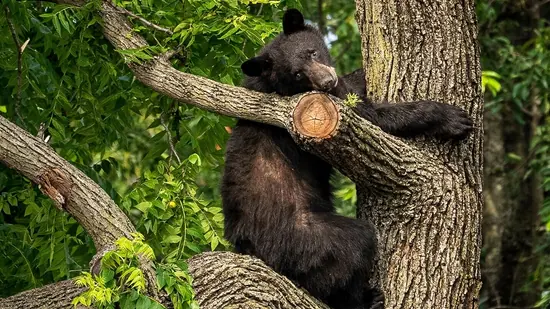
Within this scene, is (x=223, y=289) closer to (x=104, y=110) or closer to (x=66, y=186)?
(x=66, y=186)

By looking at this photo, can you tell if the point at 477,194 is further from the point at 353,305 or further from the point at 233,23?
the point at 233,23

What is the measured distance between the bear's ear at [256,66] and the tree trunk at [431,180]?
0.79 metres

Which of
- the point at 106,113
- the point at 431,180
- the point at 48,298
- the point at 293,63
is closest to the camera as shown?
the point at 48,298

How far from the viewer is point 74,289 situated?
189 inches

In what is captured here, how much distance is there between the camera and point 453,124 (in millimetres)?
5242

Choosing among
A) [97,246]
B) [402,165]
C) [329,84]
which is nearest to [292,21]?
[329,84]

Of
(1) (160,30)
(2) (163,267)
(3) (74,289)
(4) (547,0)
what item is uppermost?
(4) (547,0)

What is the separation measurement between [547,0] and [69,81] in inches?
264

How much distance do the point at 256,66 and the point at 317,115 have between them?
4.95 ft

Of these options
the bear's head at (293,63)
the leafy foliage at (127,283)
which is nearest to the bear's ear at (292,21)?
the bear's head at (293,63)

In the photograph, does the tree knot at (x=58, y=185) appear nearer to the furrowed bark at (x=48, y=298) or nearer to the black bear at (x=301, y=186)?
the furrowed bark at (x=48, y=298)

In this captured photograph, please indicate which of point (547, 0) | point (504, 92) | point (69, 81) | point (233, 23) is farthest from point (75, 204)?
point (547, 0)

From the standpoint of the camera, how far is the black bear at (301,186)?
5.39 metres

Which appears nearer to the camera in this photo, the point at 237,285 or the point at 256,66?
the point at 237,285
